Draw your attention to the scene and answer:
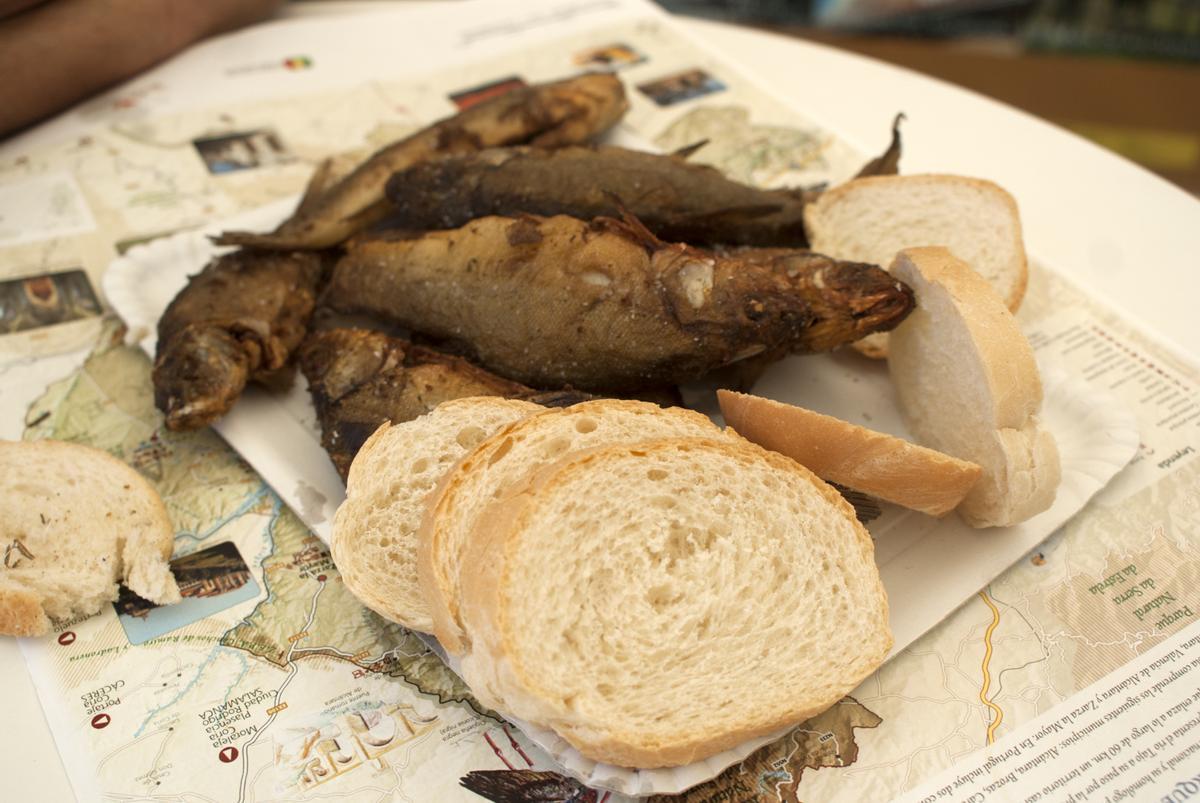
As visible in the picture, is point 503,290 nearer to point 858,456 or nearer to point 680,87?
point 858,456

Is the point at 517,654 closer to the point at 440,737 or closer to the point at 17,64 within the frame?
the point at 440,737

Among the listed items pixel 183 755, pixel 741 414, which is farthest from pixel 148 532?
pixel 741 414

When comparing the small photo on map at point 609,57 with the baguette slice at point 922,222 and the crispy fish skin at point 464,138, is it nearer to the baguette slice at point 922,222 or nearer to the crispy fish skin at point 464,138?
the crispy fish skin at point 464,138

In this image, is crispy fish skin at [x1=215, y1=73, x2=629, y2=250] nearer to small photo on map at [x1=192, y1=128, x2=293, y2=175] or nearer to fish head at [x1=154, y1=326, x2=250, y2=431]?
fish head at [x1=154, y1=326, x2=250, y2=431]

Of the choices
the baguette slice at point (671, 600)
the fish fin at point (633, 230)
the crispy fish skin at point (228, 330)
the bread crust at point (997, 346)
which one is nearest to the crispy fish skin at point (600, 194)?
the fish fin at point (633, 230)

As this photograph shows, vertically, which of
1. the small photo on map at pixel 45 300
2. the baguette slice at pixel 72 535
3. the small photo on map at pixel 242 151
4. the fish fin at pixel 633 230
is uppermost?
the fish fin at pixel 633 230

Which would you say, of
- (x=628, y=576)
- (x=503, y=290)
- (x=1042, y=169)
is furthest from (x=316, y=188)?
(x=1042, y=169)
